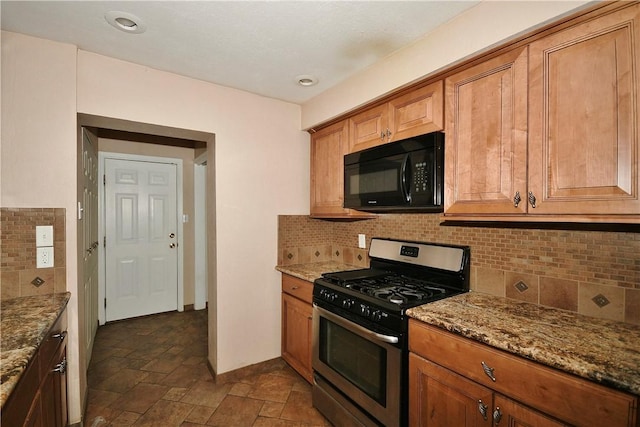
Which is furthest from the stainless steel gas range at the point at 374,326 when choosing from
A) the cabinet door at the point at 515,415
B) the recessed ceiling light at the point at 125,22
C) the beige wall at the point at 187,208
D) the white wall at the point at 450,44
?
the beige wall at the point at 187,208

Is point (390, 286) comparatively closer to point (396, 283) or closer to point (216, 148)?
point (396, 283)

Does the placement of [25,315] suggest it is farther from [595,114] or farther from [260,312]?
[595,114]

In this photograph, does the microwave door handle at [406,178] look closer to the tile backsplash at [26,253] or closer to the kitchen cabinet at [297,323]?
the kitchen cabinet at [297,323]

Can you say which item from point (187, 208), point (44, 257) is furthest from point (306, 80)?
point (187, 208)

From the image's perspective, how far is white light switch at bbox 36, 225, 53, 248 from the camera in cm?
178

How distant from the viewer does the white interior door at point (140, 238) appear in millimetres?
3738

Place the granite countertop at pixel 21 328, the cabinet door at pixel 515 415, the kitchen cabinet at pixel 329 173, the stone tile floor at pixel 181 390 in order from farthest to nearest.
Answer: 1. the kitchen cabinet at pixel 329 173
2. the stone tile floor at pixel 181 390
3. the cabinet door at pixel 515 415
4. the granite countertop at pixel 21 328

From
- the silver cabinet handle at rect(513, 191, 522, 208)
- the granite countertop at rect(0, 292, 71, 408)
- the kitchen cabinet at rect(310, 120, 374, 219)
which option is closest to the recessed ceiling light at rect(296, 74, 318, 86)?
the kitchen cabinet at rect(310, 120, 374, 219)

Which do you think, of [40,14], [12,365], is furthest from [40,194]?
[12,365]

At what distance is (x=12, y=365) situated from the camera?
3.20 ft

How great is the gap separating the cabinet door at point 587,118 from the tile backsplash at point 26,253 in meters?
2.53

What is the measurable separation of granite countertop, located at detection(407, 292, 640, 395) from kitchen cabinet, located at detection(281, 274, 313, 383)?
42.4 inches

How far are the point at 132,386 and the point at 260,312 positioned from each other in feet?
3.61

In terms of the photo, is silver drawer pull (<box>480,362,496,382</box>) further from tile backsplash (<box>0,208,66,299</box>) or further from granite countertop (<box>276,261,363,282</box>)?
tile backsplash (<box>0,208,66,299</box>)
